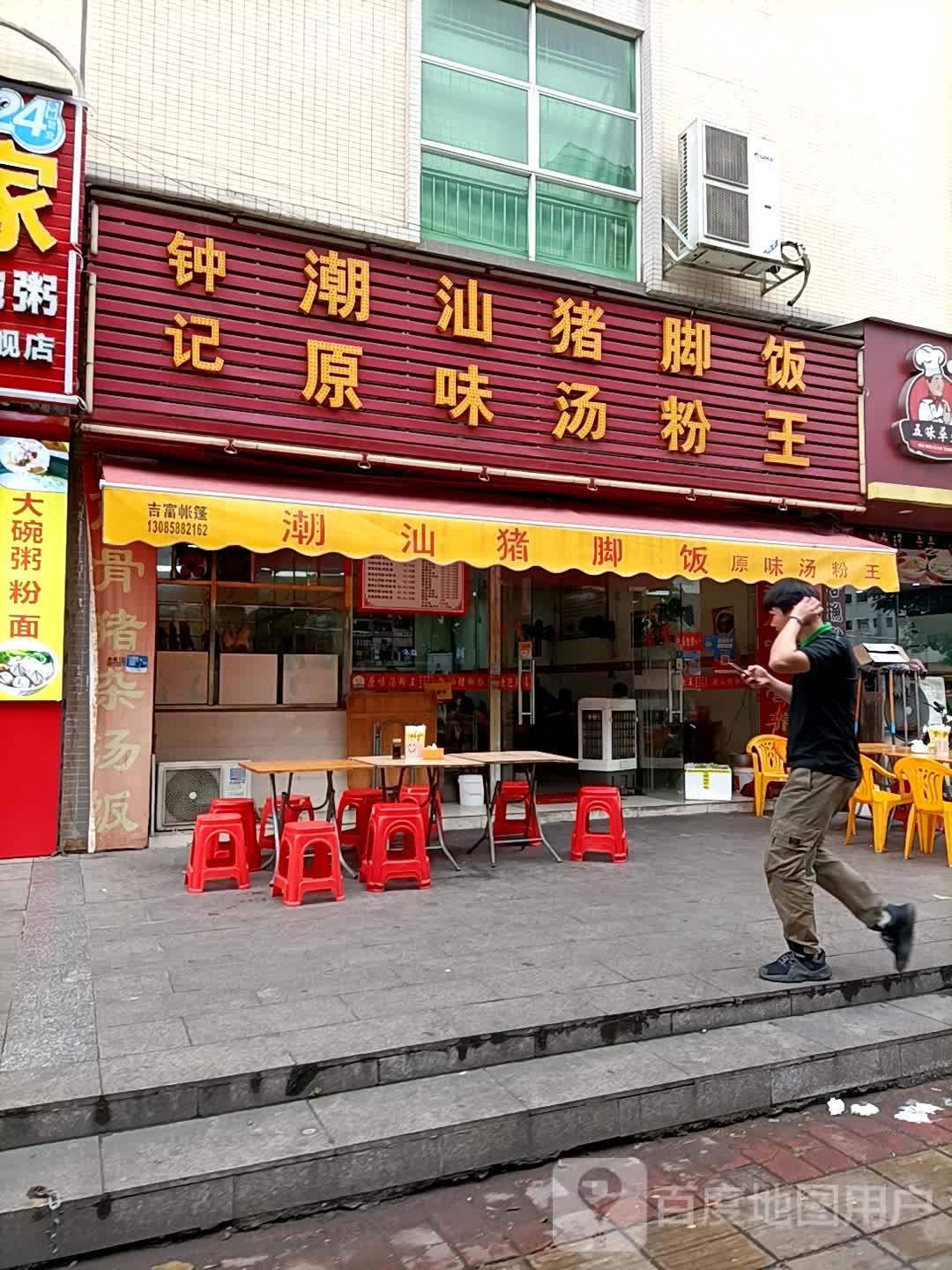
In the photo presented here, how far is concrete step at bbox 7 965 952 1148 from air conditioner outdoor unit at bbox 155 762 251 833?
447 centimetres

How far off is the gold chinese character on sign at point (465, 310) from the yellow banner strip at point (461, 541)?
196 centimetres

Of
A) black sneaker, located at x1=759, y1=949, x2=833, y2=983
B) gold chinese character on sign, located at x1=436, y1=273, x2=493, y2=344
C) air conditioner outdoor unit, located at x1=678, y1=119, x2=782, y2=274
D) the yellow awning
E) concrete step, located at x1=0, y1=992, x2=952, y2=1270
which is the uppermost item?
air conditioner outdoor unit, located at x1=678, y1=119, x2=782, y2=274

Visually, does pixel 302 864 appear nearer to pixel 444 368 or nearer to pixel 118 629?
pixel 118 629

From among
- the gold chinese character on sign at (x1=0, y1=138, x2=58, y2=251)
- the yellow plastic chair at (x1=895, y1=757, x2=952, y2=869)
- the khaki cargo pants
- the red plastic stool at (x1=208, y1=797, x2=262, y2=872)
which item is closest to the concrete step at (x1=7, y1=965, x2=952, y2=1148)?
the khaki cargo pants

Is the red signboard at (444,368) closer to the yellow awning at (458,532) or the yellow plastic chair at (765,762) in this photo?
the yellow awning at (458,532)

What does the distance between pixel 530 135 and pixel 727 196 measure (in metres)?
2.08

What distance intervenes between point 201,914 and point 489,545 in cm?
352

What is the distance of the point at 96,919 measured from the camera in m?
5.46

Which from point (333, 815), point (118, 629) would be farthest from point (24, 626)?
point (333, 815)

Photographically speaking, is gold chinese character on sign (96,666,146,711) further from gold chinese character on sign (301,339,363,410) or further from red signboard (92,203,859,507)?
gold chinese character on sign (301,339,363,410)

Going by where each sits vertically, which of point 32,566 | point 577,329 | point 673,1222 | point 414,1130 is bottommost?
point 673,1222

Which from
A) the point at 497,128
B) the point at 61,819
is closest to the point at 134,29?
the point at 497,128

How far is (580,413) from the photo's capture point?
29.2 ft

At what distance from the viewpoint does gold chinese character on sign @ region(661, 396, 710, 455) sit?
935 cm
